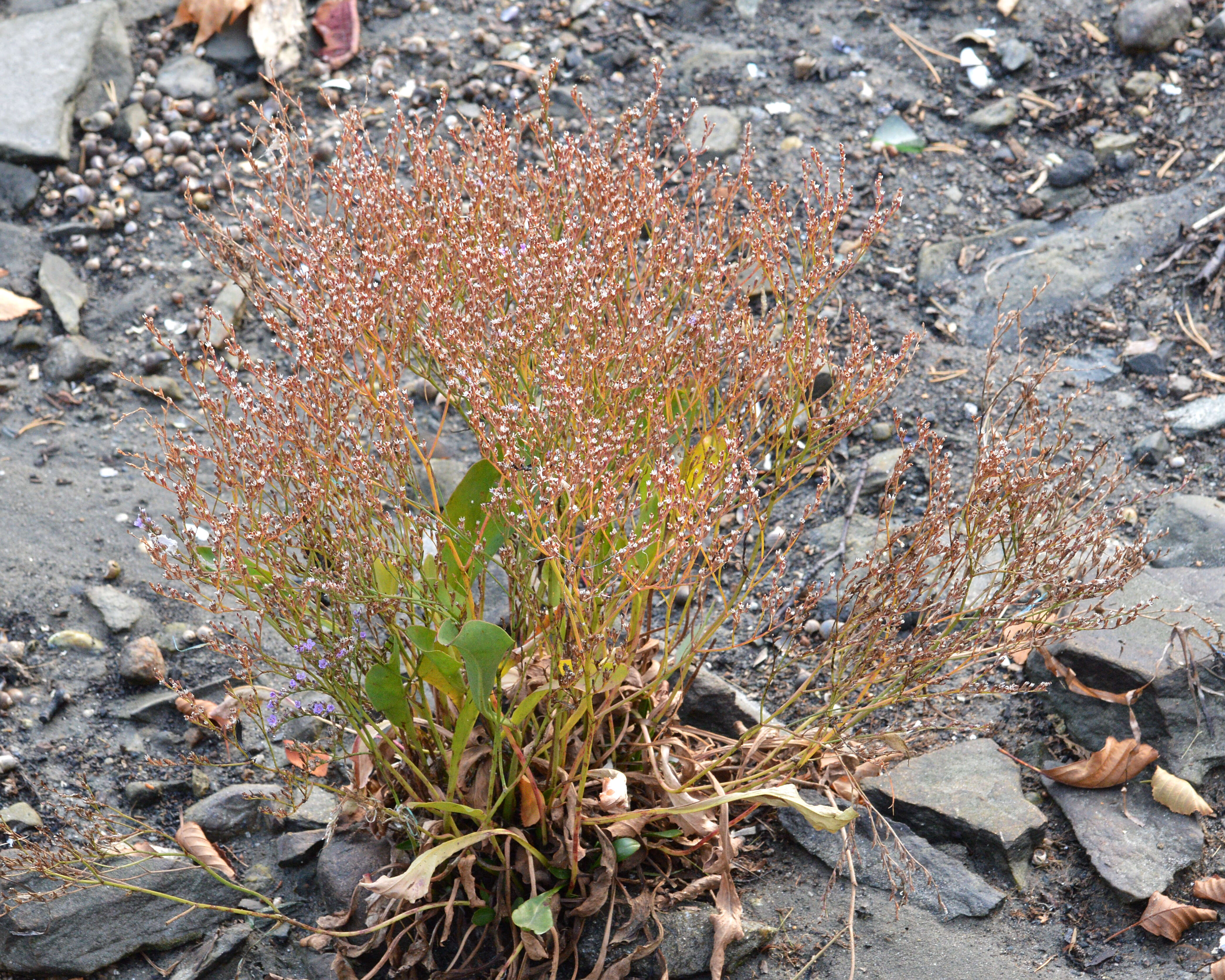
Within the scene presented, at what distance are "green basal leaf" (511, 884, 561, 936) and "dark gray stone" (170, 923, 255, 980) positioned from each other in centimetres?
74

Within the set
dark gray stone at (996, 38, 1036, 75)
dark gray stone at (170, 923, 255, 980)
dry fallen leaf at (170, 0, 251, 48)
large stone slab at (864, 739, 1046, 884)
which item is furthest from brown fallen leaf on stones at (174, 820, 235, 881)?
dark gray stone at (996, 38, 1036, 75)

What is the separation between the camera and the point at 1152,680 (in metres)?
2.67

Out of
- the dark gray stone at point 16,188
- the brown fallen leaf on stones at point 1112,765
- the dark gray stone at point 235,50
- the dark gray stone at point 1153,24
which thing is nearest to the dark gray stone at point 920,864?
the brown fallen leaf on stones at point 1112,765

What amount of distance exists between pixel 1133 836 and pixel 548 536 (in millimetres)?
1643

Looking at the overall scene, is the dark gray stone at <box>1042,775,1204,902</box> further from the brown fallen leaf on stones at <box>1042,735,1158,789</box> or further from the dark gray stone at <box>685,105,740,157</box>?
the dark gray stone at <box>685,105,740,157</box>

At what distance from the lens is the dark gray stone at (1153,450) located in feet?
11.3

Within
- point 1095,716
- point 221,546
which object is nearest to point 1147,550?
point 1095,716

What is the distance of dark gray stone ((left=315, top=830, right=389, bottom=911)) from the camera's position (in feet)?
8.04

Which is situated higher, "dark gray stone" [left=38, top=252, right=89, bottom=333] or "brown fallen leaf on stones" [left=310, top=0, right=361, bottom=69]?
"brown fallen leaf on stones" [left=310, top=0, right=361, bottom=69]

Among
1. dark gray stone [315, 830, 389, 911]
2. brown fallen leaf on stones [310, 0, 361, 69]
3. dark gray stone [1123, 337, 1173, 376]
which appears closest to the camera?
dark gray stone [315, 830, 389, 911]

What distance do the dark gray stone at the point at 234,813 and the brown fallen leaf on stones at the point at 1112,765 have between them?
6.66 feet

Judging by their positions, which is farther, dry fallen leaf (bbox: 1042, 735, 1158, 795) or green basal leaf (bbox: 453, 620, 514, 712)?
dry fallen leaf (bbox: 1042, 735, 1158, 795)

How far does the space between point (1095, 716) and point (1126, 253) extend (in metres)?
2.11

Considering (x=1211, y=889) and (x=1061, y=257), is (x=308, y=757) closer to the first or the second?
(x=1211, y=889)
